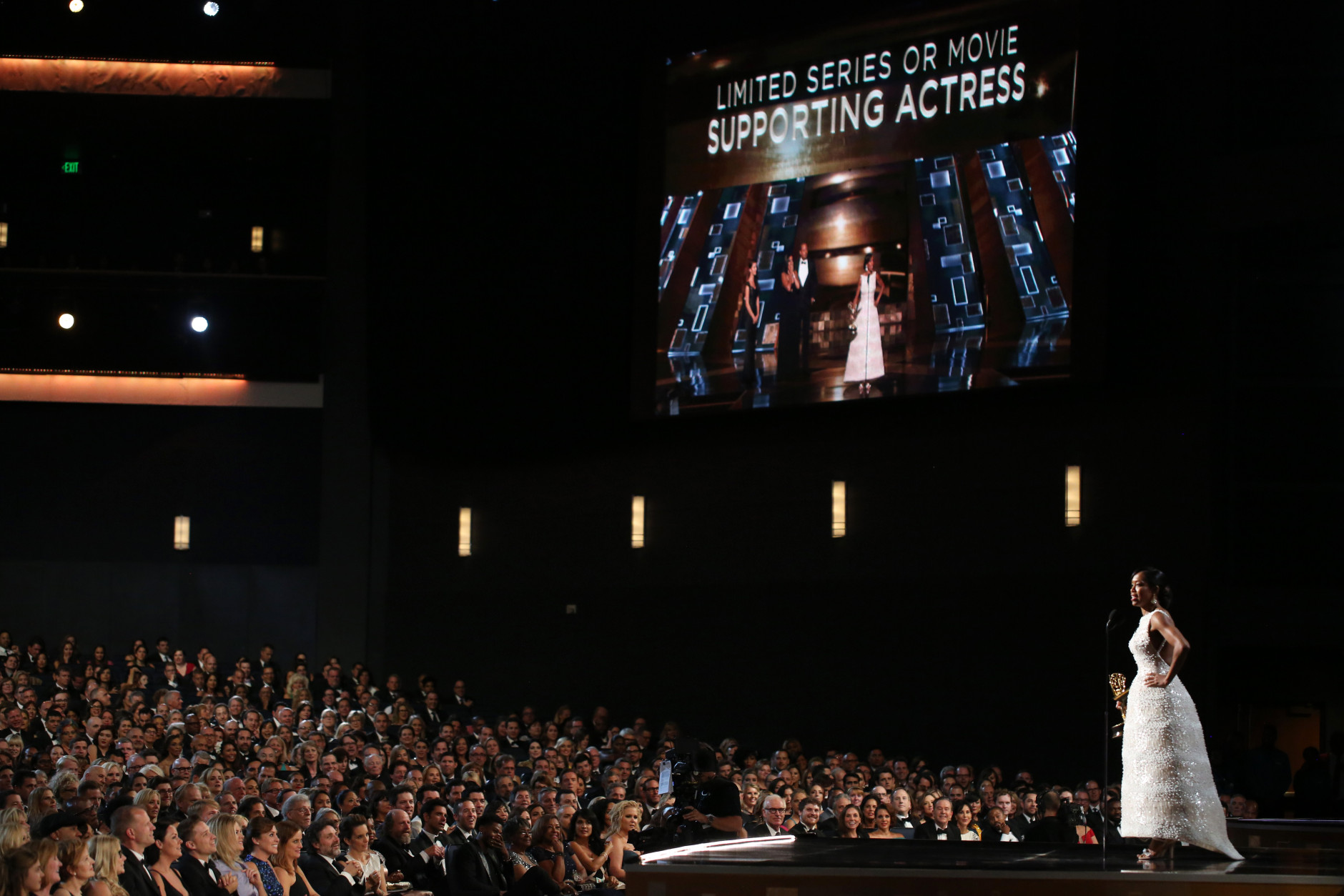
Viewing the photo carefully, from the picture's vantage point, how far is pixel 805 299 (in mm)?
15297

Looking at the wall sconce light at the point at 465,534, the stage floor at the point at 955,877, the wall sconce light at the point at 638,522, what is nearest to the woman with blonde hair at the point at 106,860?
the stage floor at the point at 955,877

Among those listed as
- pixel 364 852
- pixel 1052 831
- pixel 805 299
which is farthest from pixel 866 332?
pixel 364 852

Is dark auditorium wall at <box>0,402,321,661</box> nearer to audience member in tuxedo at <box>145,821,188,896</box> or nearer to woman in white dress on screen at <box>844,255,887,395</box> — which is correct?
woman in white dress on screen at <box>844,255,887,395</box>

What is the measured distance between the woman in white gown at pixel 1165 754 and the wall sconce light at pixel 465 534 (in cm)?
1332

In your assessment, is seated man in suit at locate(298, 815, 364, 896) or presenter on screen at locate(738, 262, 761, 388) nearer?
seated man in suit at locate(298, 815, 364, 896)

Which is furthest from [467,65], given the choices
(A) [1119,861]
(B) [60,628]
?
(A) [1119,861]

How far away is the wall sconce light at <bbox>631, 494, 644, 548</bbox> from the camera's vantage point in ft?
59.4

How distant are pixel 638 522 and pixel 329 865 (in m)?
10.5

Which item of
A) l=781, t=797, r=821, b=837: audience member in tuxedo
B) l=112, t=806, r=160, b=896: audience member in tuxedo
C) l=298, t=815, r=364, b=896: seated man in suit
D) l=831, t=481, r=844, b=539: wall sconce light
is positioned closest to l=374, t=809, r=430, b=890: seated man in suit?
l=298, t=815, r=364, b=896: seated man in suit

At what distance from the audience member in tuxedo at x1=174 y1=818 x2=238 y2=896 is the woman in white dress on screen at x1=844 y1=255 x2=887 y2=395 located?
8.96 meters

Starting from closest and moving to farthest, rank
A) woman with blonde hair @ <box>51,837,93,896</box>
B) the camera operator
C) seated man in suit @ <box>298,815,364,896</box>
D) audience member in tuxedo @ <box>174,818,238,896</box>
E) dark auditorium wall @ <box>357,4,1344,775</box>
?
woman with blonde hair @ <box>51,837,93,896</box>, audience member in tuxedo @ <box>174,818,238,896</box>, seated man in suit @ <box>298,815,364,896</box>, the camera operator, dark auditorium wall @ <box>357,4,1344,775</box>

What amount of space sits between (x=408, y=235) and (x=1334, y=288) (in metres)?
10.5

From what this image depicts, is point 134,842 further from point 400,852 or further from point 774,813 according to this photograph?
point 774,813

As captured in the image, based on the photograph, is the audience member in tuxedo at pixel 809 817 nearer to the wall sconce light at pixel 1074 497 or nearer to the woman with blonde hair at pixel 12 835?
the woman with blonde hair at pixel 12 835
